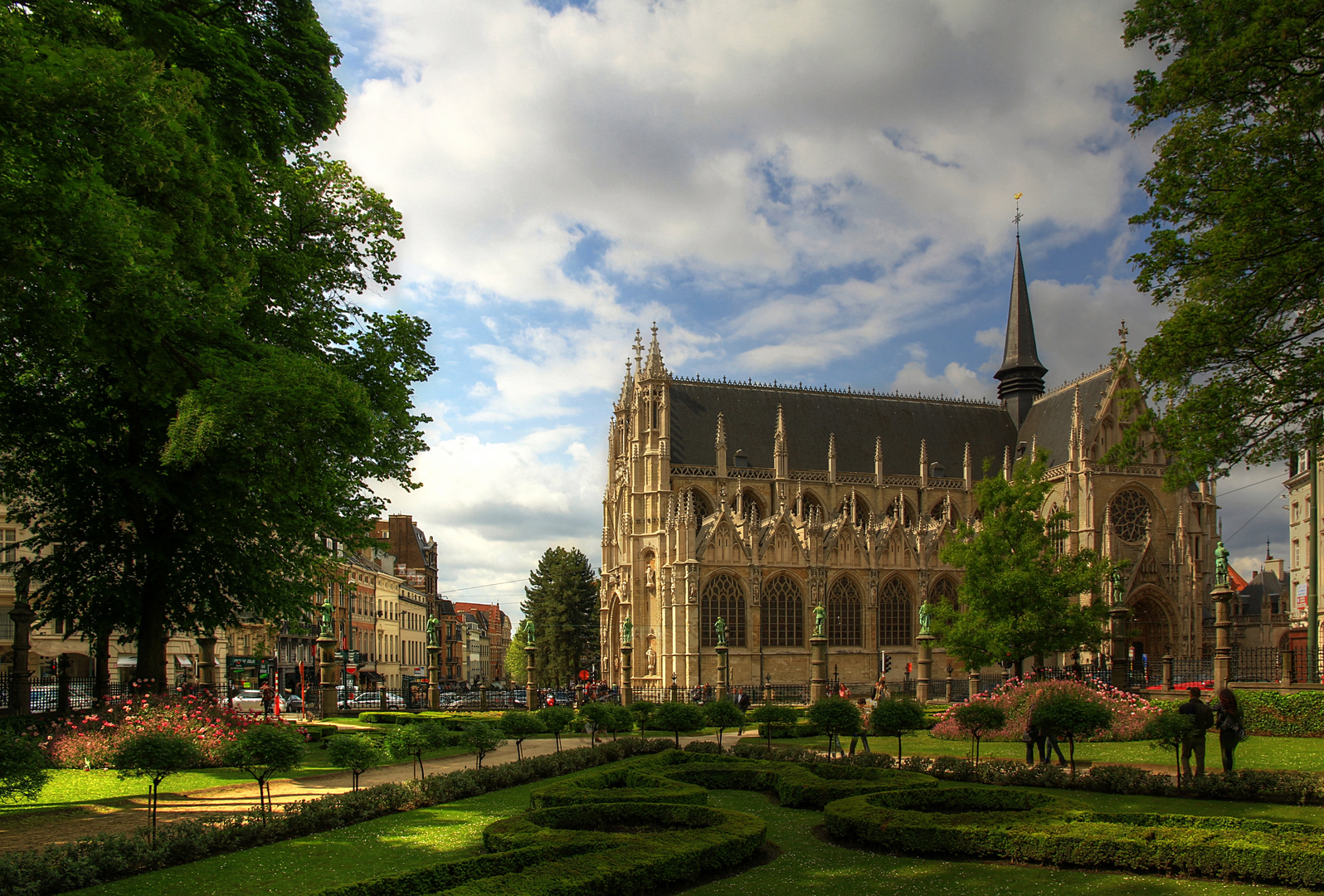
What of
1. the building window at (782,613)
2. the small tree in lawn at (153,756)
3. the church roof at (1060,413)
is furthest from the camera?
the church roof at (1060,413)

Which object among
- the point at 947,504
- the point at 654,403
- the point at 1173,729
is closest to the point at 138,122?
the point at 1173,729

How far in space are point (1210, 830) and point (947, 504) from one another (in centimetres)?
4954

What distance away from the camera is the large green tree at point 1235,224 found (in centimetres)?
1510

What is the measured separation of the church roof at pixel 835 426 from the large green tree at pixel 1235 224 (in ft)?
126

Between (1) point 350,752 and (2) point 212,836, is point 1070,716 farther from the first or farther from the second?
(2) point 212,836

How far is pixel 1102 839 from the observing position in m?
10.0

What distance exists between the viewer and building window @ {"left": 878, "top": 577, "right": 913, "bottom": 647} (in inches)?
2077

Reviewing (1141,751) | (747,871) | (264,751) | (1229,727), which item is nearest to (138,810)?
(264,751)

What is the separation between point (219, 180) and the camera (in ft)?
47.4

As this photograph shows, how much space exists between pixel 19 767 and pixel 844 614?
149 ft

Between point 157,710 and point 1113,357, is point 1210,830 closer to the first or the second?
point 1113,357

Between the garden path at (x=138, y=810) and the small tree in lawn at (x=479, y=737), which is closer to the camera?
the garden path at (x=138, y=810)

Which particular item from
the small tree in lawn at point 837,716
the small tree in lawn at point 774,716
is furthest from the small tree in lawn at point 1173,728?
the small tree in lawn at point 774,716

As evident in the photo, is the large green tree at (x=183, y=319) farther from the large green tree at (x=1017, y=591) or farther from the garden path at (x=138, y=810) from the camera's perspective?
the large green tree at (x=1017, y=591)
